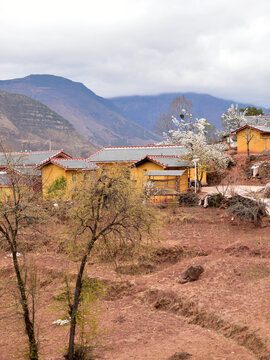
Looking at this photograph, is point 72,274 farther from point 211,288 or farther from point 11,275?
point 211,288

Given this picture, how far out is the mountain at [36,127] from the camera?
140m

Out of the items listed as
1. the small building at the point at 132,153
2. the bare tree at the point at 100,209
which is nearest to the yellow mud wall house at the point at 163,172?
the small building at the point at 132,153

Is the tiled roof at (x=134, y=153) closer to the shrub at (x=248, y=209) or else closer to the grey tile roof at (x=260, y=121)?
the grey tile roof at (x=260, y=121)

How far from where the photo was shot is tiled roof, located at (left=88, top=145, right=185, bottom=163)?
43.7 m

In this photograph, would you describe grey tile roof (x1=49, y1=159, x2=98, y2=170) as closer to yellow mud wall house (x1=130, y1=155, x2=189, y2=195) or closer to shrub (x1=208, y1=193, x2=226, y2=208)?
yellow mud wall house (x1=130, y1=155, x2=189, y2=195)

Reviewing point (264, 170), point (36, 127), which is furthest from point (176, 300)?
point (36, 127)

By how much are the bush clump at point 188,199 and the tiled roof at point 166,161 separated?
6.10 meters

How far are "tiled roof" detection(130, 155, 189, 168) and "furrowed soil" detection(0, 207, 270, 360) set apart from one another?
11.2m

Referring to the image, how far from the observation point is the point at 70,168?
40.7 meters

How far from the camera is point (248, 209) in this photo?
26.2 m

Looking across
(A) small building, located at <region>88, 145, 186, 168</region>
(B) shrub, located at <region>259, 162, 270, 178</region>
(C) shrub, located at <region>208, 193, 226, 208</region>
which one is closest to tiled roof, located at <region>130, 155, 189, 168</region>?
(A) small building, located at <region>88, 145, 186, 168</region>

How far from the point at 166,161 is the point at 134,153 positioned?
18.8ft

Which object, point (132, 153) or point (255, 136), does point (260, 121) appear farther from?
point (132, 153)

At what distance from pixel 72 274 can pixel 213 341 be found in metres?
10.6
